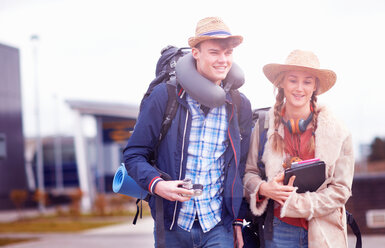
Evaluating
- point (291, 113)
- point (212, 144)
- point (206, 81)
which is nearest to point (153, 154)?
point (212, 144)

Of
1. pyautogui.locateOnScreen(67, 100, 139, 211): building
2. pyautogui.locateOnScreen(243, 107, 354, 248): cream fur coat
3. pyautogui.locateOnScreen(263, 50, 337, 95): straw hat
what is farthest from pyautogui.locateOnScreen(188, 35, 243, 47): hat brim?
pyautogui.locateOnScreen(67, 100, 139, 211): building

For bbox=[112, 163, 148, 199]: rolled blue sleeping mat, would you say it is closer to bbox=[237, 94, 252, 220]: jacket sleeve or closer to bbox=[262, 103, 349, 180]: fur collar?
bbox=[237, 94, 252, 220]: jacket sleeve

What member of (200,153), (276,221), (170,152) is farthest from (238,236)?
(170,152)

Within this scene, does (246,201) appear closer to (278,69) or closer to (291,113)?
(291,113)

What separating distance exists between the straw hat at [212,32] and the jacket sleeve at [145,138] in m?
0.39

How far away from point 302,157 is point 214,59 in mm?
831

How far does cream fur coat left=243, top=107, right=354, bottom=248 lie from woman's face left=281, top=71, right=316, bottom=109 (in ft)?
0.49

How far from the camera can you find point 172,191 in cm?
256

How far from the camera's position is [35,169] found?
47781 millimetres

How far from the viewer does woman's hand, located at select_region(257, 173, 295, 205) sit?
282 centimetres

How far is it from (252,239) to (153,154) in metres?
0.98

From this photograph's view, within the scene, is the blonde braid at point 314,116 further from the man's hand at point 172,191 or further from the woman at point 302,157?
the man's hand at point 172,191

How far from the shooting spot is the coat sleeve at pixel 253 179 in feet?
9.84

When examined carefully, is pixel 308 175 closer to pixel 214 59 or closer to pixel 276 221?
pixel 276 221
